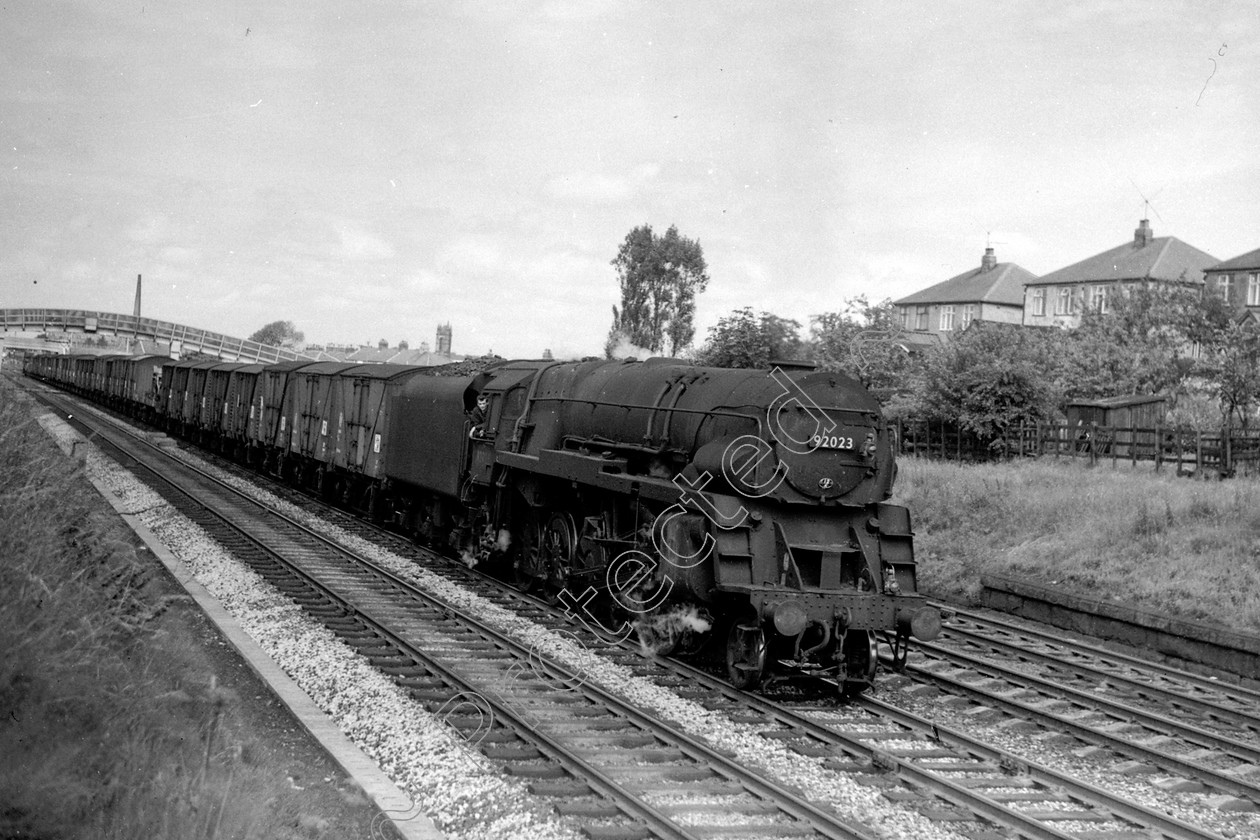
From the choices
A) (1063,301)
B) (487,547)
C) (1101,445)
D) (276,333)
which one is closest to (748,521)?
(487,547)

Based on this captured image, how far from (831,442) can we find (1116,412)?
797 inches

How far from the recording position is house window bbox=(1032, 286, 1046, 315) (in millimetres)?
69125

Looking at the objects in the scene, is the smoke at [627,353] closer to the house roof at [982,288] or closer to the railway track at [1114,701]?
the railway track at [1114,701]

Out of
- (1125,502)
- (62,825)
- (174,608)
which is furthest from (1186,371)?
(62,825)

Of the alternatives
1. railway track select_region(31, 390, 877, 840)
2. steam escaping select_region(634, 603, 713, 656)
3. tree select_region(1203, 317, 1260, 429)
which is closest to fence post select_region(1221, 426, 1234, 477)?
tree select_region(1203, 317, 1260, 429)

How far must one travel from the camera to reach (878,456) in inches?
378

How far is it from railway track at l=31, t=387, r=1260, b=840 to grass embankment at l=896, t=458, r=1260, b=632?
328 cm

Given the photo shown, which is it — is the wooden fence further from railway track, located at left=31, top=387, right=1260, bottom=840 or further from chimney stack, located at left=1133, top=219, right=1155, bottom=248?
chimney stack, located at left=1133, top=219, right=1155, bottom=248

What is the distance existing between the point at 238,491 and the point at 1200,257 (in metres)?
61.1

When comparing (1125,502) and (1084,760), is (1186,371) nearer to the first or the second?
(1125,502)

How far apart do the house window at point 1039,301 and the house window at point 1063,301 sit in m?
1.06

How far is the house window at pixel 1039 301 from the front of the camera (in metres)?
69.1

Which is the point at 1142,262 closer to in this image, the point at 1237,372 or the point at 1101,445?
the point at 1237,372

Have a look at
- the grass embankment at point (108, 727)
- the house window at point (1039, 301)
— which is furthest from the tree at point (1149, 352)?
the grass embankment at point (108, 727)
